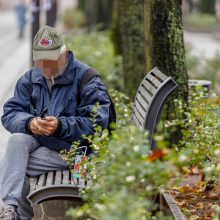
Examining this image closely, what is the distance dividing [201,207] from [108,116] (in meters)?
1.18

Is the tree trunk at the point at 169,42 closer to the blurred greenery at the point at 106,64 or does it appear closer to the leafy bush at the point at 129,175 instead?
the leafy bush at the point at 129,175

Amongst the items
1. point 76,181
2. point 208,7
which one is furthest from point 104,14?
point 76,181

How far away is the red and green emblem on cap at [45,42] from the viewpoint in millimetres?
5573

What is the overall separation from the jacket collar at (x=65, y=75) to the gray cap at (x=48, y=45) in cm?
19

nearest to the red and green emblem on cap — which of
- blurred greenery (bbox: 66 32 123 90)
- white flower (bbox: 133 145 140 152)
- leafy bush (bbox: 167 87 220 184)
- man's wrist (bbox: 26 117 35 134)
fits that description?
man's wrist (bbox: 26 117 35 134)

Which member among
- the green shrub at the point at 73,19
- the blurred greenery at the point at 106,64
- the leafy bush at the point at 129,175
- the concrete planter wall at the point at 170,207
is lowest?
the green shrub at the point at 73,19

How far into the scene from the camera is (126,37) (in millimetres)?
12008

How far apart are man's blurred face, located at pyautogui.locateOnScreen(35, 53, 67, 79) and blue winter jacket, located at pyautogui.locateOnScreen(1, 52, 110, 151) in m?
0.08

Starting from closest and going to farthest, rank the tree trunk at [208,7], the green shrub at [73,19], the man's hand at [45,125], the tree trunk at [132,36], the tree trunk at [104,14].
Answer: the man's hand at [45,125] < the tree trunk at [132,36] < the tree trunk at [104,14] < the green shrub at [73,19] < the tree trunk at [208,7]

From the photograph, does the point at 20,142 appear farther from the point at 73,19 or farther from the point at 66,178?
the point at 73,19

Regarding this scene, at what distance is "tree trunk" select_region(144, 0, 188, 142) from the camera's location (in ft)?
25.8

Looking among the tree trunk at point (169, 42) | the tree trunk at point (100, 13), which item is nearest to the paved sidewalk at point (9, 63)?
the tree trunk at point (169, 42)

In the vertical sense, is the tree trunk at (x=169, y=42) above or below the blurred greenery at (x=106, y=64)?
above

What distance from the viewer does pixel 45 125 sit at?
5.50 m
